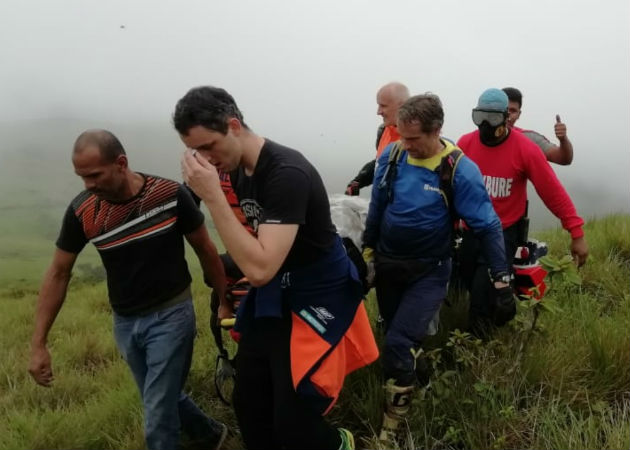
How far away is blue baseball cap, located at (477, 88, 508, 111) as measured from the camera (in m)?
3.71

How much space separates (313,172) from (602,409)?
79.1 inches

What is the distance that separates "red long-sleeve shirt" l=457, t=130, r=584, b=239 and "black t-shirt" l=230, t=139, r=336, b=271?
6.00ft

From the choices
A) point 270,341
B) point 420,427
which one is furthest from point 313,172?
point 420,427

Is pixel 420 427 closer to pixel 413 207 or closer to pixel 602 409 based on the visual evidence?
pixel 602 409

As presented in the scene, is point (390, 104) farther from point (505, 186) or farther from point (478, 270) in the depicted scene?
point (478, 270)

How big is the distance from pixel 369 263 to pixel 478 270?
842mm

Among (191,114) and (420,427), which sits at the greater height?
(191,114)

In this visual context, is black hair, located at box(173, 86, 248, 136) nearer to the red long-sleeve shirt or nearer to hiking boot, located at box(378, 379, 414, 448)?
hiking boot, located at box(378, 379, 414, 448)

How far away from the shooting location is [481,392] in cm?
303

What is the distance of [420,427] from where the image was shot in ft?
10.1

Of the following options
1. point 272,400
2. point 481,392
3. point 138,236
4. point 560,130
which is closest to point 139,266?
point 138,236

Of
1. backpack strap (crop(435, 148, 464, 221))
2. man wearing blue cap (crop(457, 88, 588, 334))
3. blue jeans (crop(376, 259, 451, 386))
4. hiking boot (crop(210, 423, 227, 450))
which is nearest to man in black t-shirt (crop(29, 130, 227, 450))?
hiking boot (crop(210, 423, 227, 450))

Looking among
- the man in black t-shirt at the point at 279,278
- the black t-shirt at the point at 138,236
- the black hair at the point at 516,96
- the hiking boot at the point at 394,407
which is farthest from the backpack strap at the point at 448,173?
the black hair at the point at 516,96

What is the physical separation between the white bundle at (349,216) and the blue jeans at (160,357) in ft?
3.69
